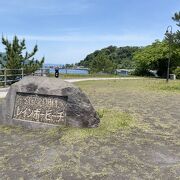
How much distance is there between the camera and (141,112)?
340 inches

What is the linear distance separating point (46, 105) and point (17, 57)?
16.8 metres

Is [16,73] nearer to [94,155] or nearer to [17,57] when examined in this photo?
[17,57]

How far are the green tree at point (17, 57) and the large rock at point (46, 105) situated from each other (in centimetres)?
1569

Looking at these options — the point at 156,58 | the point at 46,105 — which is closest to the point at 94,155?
the point at 46,105

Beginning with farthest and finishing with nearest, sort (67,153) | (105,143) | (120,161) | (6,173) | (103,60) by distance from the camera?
(103,60) < (105,143) < (67,153) < (120,161) < (6,173)

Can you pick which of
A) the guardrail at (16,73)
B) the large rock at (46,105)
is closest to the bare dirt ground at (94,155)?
the large rock at (46,105)

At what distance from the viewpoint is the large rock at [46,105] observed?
6.23m

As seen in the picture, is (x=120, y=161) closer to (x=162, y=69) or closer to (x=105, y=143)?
(x=105, y=143)

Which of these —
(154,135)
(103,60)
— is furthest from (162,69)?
(154,135)

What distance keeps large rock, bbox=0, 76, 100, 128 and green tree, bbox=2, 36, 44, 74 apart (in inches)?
618

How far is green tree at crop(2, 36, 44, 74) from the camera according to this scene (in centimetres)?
2188

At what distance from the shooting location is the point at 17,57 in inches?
877

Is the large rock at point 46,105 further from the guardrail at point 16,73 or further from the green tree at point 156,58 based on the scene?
the green tree at point 156,58

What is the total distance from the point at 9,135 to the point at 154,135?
299 cm
